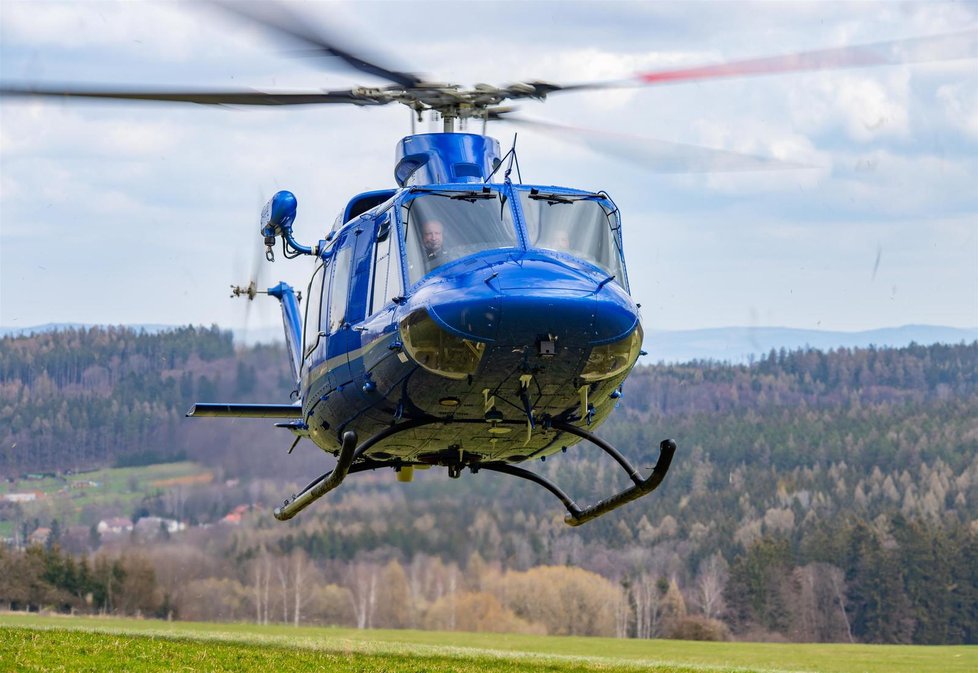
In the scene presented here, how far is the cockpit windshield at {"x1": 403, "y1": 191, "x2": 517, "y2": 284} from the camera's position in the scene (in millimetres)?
14391

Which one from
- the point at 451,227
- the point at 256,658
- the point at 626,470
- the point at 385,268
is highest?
the point at 451,227

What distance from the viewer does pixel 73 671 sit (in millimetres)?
16922

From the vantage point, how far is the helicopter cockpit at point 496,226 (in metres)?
14.4

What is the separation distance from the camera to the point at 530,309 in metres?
13.2

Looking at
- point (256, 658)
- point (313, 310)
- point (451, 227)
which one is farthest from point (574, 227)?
point (256, 658)

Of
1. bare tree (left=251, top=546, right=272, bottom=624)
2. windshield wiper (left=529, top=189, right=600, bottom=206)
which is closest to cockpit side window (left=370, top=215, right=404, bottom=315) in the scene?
windshield wiper (left=529, top=189, right=600, bottom=206)

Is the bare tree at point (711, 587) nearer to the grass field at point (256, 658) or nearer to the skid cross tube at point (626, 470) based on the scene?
the grass field at point (256, 658)

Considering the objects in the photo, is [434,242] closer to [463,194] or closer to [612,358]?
[463,194]

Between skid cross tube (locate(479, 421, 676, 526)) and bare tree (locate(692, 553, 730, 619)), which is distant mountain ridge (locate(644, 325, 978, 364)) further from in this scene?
skid cross tube (locate(479, 421, 676, 526))

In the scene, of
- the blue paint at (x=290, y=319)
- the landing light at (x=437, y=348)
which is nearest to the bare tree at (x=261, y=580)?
the blue paint at (x=290, y=319)

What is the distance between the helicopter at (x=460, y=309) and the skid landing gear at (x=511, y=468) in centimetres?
2

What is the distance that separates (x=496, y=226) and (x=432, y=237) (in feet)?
2.19

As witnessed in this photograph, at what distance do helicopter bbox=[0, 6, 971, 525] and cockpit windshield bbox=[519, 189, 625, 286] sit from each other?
0.01 meters


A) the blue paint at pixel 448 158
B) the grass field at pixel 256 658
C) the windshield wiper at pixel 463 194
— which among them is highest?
the blue paint at pixel 448 158
